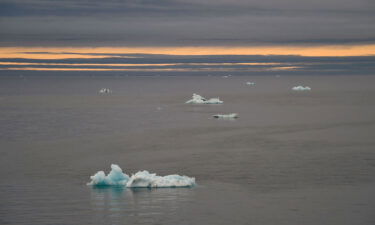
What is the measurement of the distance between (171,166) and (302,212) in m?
14.5

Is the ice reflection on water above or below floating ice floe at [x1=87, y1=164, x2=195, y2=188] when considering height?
below

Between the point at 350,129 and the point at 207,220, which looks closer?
the point at 207,220

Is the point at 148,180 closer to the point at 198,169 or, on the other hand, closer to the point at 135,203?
the point at 135,203

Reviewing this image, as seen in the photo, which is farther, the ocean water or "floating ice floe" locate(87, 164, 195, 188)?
"floating ice floe" locate(87, 164, 195, 188)

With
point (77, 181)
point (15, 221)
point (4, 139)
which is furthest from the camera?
point (4, 139)

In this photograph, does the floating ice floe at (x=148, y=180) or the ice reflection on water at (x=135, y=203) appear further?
the floating ice floe at (x=148, y=180)

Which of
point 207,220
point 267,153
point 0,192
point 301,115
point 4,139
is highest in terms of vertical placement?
point 301,115

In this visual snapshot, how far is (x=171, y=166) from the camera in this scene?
43344 mm

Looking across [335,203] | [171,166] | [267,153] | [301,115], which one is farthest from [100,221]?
[301,115]

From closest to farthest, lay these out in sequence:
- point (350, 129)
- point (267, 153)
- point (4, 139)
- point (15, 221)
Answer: point (15, 221), point (267, 153), point (4, 139), point (350, 129)

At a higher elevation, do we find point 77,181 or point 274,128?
point 274,128

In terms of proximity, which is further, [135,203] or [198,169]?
[198,169]

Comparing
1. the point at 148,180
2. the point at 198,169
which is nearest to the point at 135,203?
the point at 148,180

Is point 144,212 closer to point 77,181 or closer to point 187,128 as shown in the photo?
point 77,181
